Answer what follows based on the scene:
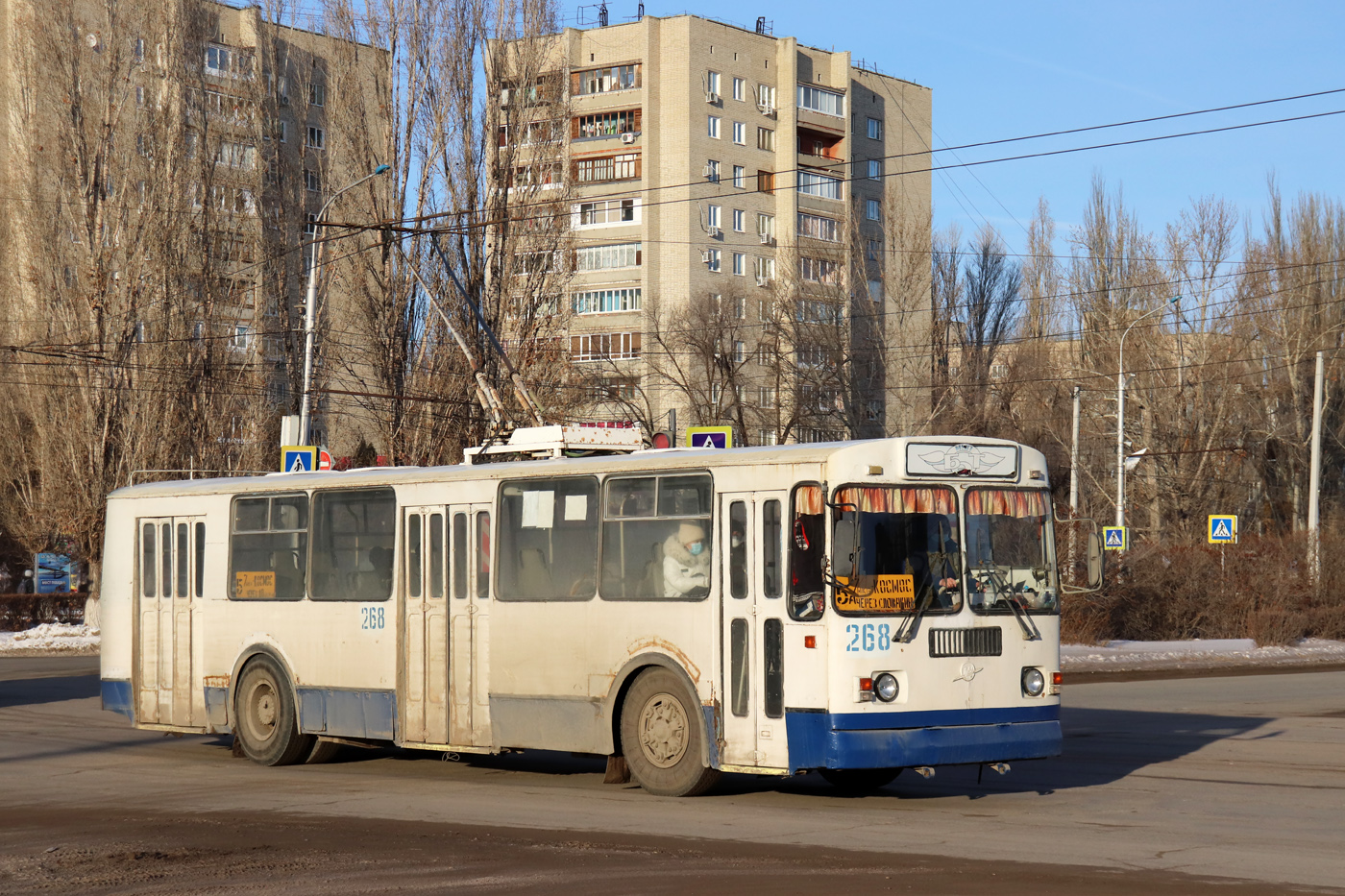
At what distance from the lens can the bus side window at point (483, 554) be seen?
13234 millimetres

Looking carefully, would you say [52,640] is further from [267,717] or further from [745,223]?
[745,223]

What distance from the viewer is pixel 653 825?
404 inches

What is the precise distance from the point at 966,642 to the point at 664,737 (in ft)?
7.64

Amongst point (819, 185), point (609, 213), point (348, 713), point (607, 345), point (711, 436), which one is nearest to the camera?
point (348, 713)

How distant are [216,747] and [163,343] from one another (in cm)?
2626

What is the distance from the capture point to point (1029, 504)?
1170 cm

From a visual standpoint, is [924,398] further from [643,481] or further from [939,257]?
[643,481]

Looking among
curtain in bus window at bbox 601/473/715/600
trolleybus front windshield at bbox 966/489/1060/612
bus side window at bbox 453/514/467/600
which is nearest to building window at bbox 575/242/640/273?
bus side window at bbox 453/514/467/600

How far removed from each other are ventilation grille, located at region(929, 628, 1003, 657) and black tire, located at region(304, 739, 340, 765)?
6.64 m

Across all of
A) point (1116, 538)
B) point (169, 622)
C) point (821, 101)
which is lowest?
point (169, 622)

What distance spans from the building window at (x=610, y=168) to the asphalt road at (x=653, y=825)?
59511 mm

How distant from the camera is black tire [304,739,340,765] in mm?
15023

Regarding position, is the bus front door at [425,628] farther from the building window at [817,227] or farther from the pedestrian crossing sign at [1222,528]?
the building window at [817,227]

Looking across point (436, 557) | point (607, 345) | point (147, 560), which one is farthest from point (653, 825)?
point (607, 345)
